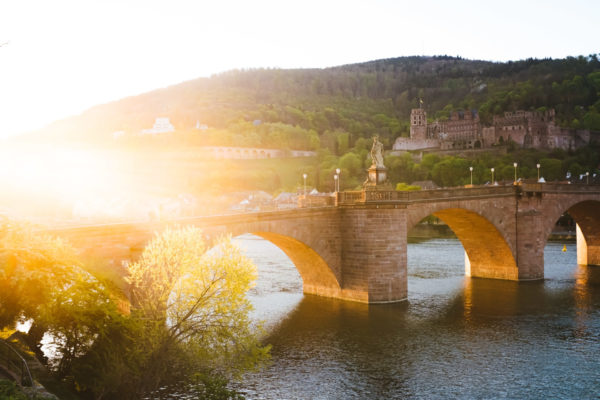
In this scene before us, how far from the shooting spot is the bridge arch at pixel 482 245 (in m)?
42.8

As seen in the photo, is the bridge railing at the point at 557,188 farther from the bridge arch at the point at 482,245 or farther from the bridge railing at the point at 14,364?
the bridge railing at the point at 14,364

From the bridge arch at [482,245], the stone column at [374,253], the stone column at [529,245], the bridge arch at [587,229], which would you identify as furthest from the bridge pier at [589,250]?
the stone column at [374,253]

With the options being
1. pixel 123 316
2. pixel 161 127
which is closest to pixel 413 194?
pixel 123 316

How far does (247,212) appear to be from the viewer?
30625 mm

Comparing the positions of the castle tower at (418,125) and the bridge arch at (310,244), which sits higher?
the castle tower at (418,125)

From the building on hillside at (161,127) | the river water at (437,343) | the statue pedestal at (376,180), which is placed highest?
the building on hillside at (161,127)

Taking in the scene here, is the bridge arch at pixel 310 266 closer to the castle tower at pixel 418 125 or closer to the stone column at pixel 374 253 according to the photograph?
the stone column at pixel 374 253

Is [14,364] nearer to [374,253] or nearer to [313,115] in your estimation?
[374,253]

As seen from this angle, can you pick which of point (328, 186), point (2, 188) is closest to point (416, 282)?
point (2, 188)

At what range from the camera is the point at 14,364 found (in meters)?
15.4

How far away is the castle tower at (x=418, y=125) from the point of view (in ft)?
568

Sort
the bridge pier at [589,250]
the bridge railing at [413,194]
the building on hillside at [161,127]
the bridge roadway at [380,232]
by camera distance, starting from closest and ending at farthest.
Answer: the bridge roadway at [380,232]
the bridge railing at [413,194]
the bridge pier at [589,250]
the building on hillside at [161,127]

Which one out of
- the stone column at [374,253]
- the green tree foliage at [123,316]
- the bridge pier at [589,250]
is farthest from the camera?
the bridge pier at [589,250]

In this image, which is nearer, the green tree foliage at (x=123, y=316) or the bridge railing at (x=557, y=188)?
the green tree foliage at (x=123, y=316)
